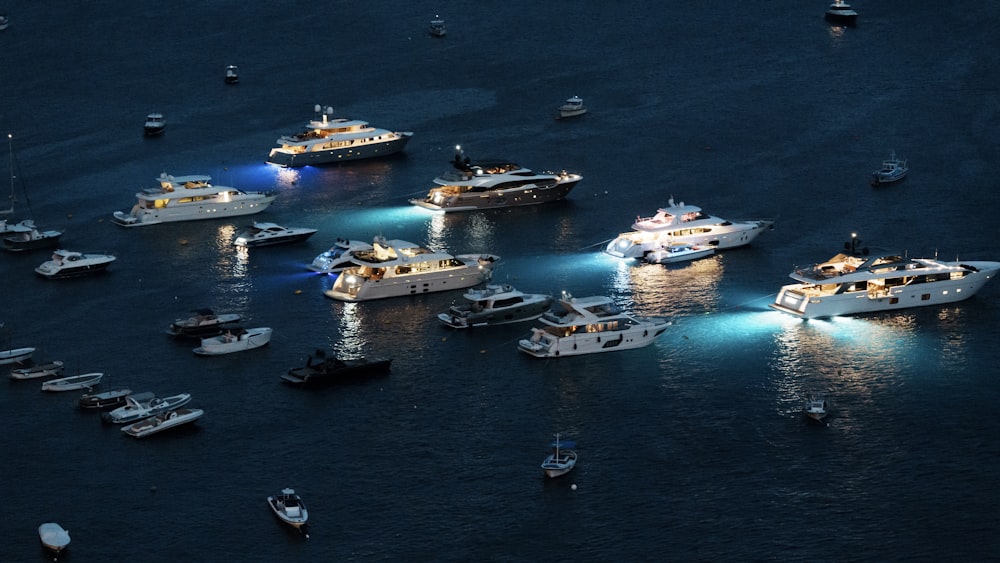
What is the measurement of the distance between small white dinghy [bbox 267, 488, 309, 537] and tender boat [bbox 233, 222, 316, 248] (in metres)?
46.0

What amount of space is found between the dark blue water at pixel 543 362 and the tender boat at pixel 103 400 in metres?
1.66

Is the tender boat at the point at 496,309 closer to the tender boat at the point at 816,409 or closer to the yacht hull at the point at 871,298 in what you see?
the yacht hull at the point at 871,298

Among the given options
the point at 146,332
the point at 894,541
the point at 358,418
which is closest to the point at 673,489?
the point at 894,541

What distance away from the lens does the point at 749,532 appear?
3088 inches

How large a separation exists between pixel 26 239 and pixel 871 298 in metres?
61.3

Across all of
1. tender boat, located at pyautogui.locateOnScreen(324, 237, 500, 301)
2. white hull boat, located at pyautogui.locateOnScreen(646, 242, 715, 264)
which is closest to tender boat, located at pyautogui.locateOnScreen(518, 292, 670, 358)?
tender boat, located at pyautogui.locateOnScreen(324, 237, 500, 301)

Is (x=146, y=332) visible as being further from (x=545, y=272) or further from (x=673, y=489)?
(x=673, y=489)

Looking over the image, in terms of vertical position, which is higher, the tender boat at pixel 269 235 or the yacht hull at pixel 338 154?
the yacht hull at pixel 338 154

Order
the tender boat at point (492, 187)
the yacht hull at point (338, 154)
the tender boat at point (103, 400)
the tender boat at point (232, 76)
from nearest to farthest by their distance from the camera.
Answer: the tender boat at point (103, 400) < the tender boat at point (492, 187) < the yacht hull at point (338, 154) < the tender boat at point (232, 76)

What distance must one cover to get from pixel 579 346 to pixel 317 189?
49518mm

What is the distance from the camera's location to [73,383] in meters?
95.8

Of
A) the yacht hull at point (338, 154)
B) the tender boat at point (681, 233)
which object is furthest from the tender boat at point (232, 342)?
the yacht hull at point (338, 154)

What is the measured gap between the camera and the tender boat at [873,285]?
10569 centimetres

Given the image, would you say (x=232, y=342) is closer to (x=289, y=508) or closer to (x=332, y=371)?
(x=332, y=371)
